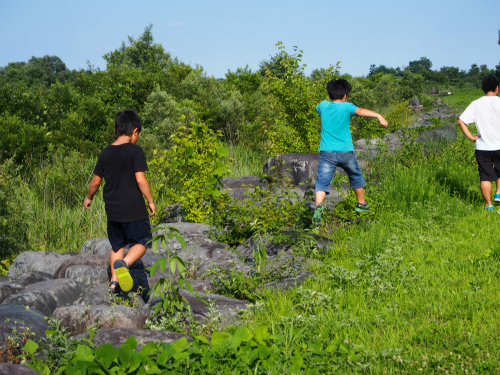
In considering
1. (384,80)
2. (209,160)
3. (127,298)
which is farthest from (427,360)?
(384,80)

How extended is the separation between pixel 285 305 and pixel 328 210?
287 cm

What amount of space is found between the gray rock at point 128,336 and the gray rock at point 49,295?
0.96 m

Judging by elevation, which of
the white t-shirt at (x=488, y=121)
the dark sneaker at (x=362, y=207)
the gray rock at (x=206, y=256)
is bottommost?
the gray rock at (x=206, y=256)

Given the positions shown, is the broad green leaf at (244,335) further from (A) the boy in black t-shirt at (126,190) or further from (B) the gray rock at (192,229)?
(B) the gray rock at (192,229)

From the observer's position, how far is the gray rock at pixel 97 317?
12.6 feet

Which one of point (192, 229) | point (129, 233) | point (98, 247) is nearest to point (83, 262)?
point (98, 247)

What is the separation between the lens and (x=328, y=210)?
268 inches

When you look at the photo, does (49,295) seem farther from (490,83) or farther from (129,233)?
(490,83)

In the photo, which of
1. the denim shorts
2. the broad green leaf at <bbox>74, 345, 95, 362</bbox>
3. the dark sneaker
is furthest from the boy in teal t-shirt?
the broad green leaf at <bbox>74, 345, 95, 362</bbox>

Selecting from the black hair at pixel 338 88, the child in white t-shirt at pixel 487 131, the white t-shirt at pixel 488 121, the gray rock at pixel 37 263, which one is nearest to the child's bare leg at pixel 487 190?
the child in white t-shirt at pixel 487 131

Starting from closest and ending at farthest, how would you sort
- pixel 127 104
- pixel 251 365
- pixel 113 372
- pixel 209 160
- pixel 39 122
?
pixel 113 372
pixel 251 365
pixel 209 160
pixel 39 122
pixel 127 104

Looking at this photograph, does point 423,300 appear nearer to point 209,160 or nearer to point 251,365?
point 251,365

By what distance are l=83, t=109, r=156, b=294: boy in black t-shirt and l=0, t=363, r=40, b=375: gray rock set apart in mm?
1833

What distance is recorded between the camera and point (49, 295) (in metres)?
A: 4.39
